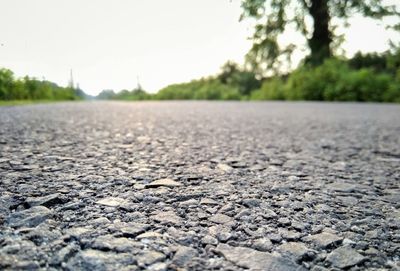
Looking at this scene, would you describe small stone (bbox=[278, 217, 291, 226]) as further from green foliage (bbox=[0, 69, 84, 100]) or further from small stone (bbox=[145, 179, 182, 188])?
green foliage (bbox=[0, 69, 84, 100])

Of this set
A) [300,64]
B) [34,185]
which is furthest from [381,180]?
[300,64]

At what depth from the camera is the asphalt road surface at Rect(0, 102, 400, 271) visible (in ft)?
3.19

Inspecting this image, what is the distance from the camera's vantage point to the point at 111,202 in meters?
1.37

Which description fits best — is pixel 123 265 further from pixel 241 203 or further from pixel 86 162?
pixel 86 162

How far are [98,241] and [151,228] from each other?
18 cm

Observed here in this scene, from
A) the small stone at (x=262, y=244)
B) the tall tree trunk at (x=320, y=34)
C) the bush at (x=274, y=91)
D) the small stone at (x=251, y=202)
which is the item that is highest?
the tall tree trunk at (x=320, y=34)

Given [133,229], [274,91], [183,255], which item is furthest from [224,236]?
[274,91]

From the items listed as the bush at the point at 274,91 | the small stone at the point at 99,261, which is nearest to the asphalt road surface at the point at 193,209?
the small stone at the point at 99,261

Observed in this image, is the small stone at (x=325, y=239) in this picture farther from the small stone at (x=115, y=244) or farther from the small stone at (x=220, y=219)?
the small stone at (x=115, y=244)

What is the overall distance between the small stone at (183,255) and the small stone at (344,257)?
15.6 inches

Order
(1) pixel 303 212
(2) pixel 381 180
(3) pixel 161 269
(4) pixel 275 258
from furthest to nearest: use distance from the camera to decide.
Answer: (2) pixel 381 180 < (1) pixel 303 212 < (4) pixel 275 258 < (3) pixel 161 269

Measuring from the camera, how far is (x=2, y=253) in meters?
0.91

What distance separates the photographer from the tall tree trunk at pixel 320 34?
17584 millimetres

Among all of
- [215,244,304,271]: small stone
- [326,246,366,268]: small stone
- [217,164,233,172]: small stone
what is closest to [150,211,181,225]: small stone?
[215,244,304,271]: small stone
